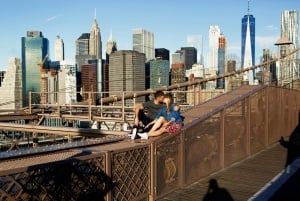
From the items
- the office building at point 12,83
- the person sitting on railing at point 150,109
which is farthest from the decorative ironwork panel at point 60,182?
the office building at point 12,83

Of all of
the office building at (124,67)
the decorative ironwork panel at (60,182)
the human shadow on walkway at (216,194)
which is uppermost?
the office building at (124,67)

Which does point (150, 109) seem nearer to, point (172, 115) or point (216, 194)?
point (172, 115)

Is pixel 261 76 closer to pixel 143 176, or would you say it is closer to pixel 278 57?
pixel 278 57

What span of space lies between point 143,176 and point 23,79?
17460 cm

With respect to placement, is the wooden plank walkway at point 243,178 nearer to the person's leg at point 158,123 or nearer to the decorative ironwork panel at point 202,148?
the decorative ironwork panel at point 202,148

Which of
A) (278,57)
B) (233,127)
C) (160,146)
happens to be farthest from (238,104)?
(278,57)

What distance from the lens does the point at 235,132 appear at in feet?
28.5

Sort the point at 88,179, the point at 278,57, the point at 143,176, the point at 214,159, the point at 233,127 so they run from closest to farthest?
the point at 88,179 → the point at 143,176 → the point at 214,159 → the point at 233,127 → the point at 278,57

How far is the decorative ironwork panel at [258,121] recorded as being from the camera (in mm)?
9484

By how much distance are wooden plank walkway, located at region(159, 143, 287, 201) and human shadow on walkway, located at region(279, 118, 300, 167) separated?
0.46 ft

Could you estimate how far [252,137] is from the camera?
947cm

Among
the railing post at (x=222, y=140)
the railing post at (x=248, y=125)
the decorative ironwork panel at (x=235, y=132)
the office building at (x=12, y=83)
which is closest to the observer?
the railing post at (x=222, y=140)

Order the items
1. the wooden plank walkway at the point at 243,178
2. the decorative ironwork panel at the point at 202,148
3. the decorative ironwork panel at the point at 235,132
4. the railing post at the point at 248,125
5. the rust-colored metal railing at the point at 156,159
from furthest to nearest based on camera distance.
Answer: the railing post at the point at 248,125
the decorative ironwork panel at the point at 235,132
the decorative ironwork panel at the point at 202,148
the wooden plank walkway at the point at 243,178
the rust-colored metal railing at the point at 156,159

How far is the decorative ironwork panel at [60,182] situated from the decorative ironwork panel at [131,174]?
0.25 meters
